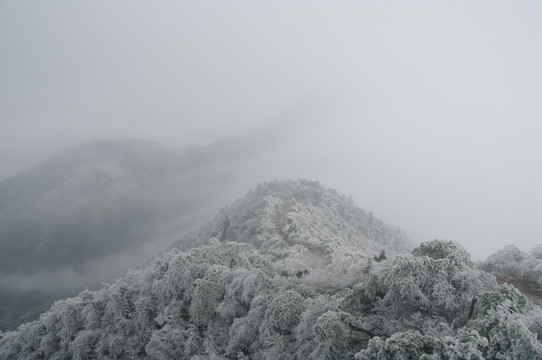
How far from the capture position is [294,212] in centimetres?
9906

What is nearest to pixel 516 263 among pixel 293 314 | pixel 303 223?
pixel 293 314

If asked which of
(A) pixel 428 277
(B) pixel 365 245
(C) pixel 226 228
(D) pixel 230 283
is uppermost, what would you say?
(A) pixel 428 277

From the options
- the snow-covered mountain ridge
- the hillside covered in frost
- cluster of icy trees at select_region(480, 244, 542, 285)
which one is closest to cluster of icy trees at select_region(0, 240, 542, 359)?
the hillside covered in frost

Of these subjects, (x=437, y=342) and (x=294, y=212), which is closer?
(x=437, y=342)

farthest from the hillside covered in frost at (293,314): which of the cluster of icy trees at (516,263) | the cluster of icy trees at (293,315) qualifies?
the cluster of icy trees at (516,263)

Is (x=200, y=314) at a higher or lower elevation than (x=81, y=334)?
higher

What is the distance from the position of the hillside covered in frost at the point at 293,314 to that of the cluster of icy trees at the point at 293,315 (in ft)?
0.27

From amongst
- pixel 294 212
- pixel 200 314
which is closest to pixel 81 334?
pixel 200 314

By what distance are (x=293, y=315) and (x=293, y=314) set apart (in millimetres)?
78

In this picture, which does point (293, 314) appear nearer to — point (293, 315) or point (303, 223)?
point (293, 315)

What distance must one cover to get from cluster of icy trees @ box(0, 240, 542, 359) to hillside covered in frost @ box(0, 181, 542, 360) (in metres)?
0.08

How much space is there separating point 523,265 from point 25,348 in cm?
5480

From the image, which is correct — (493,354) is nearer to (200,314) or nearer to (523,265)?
(523,265)

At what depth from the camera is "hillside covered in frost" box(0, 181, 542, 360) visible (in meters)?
17.9
